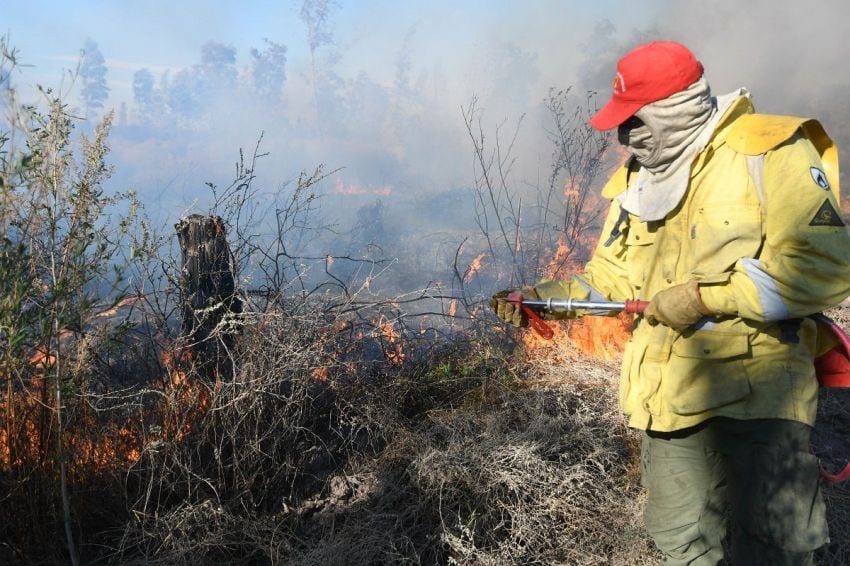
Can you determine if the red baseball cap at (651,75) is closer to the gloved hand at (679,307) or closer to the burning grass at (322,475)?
the gloved hand at (679,307)

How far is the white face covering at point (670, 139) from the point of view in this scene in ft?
6.86

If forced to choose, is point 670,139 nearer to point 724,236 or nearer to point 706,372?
point 724,236

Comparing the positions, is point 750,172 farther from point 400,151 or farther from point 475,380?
point 400,151

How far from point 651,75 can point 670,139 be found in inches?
9.0

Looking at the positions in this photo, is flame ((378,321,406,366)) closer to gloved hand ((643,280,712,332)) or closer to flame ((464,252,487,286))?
flame ((464,252,487,286))

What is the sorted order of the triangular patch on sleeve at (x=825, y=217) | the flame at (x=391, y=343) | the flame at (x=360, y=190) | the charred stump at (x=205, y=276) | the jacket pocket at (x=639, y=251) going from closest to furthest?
the triangular patch on sleeve at (x=825, y=217)
the jacket pocket at (x=639, y=251)
the charred stump at (x=205, y=276)
the flame at (x=391, y=343)
the flame at (x=360, y=190)

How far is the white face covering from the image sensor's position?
6.86ft

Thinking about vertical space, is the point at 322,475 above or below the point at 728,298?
below

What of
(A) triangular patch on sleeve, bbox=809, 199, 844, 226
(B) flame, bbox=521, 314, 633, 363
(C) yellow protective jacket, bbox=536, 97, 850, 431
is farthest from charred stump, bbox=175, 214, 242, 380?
(A) triangular patch on sleeve, bbox=809, 199, 844, 226

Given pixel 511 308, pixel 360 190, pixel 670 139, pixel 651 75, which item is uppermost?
pixel 360 190

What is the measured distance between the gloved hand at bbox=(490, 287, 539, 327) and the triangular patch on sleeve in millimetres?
1060

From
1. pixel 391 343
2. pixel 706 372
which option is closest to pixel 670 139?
pixel 706 372

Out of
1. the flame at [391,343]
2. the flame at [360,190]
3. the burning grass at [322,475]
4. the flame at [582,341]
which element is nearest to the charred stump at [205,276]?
the burning grass at [322,475]

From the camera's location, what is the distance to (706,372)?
213 cm
